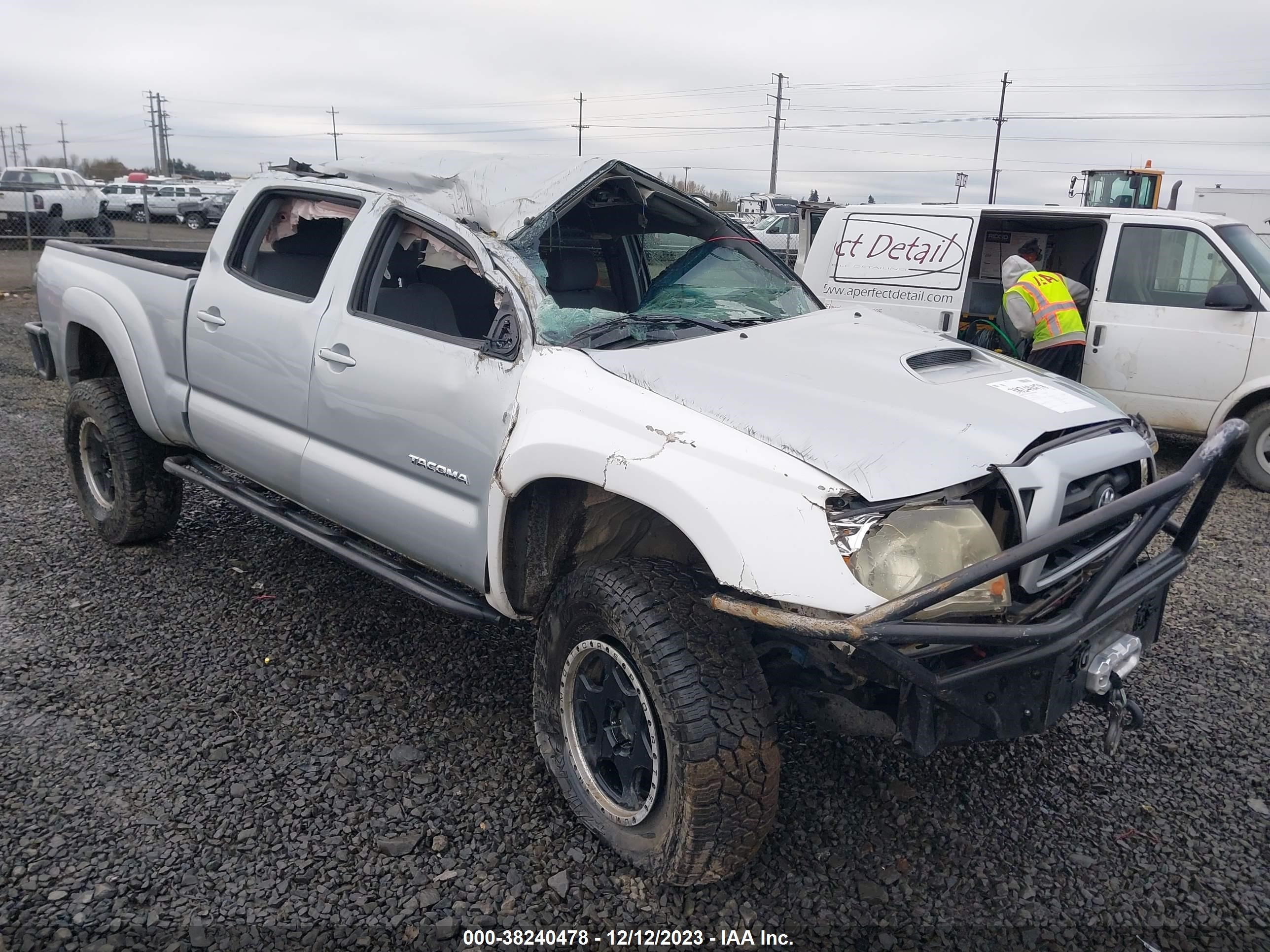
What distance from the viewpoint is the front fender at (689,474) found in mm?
2135

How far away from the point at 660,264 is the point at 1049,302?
362cm

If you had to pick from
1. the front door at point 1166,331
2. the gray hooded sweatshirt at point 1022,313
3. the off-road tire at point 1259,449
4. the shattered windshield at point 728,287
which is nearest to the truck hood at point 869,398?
the shattered windshield at point 728,287

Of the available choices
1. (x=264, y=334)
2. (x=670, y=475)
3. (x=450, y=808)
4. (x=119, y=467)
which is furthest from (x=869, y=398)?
(x=119, y=467)

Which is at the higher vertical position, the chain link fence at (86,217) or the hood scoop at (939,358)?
the hood scoop at (939,358)

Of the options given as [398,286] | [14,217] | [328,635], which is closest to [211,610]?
[328,635]

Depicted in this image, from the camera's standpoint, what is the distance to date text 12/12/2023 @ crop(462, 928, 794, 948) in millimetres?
2350

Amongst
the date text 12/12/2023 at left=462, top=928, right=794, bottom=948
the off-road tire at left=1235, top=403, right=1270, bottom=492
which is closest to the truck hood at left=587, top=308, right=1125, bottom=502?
the date text 12/12/2023 at left=462, top=928, right=794, bottom=948

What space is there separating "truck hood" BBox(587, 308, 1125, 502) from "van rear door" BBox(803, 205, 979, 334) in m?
4.24

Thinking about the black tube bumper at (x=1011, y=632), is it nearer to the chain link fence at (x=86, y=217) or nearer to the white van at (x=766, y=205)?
the chain link fence at (x=86, y=217)

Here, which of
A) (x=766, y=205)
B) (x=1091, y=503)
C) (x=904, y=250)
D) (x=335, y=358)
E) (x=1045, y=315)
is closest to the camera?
(x=1091, y=503)

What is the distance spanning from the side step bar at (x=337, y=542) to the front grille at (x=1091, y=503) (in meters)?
1.63

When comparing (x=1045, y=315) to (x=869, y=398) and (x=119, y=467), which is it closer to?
(x=869, y=398)

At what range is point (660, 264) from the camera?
4.12 m

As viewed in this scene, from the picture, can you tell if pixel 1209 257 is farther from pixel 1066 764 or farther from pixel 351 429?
pixel 351 429
